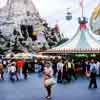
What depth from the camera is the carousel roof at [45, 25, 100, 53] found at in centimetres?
4816

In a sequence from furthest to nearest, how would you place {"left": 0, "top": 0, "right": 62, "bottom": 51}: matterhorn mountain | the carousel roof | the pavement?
{"left": 0, "top": 0, "right": 62, "bottom": 51}: matterhorn mountain
the carousel roof
the pavement

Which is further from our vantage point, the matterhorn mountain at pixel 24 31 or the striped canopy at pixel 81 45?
the matterhorn mountain at pixel 24 31

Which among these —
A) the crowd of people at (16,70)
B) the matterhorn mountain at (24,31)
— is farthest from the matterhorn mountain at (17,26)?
the crowd of people at (16,70)

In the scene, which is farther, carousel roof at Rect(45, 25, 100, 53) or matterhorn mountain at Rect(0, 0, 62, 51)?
matterhorn mountain at Rect(0, 0, 62, 51)

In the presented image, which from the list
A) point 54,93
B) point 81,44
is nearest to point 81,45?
point 81,44

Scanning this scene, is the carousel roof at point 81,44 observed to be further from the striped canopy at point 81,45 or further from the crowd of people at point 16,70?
the crowd of people at point 16,70

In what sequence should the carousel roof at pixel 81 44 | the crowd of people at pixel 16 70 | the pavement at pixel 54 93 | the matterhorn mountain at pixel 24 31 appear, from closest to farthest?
the pavement at pixel 54 93, the crowd of people at pixel 16 70, the carousel roof at pixel 81 44, the matterhorn mountain at pixel 24 31

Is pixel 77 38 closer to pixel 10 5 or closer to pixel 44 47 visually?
pixel 44 47

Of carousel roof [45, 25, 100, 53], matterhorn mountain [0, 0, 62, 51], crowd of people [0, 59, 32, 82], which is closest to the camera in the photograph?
crowd of people [0, 59, 32, 82]

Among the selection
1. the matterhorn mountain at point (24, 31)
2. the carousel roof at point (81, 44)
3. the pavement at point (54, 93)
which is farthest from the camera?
the matterhorn mountain at point (24, 31)

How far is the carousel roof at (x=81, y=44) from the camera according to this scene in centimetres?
4816

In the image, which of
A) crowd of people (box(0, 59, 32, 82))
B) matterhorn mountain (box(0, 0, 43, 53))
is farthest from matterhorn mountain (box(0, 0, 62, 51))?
crowd of people (box(0, 59, 32, 82))

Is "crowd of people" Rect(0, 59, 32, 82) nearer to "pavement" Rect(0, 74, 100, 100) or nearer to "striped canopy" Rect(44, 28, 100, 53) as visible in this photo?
"pavement" Rect(0, 74, 100, 100)

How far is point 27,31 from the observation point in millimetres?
116938
